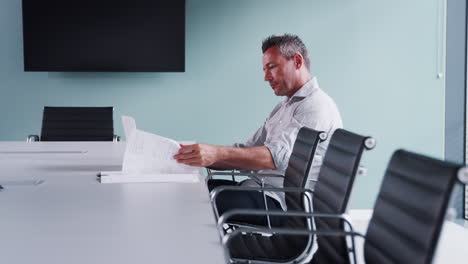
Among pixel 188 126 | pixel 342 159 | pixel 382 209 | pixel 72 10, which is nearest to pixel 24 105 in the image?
pixel 72 10

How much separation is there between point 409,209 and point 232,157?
132cm

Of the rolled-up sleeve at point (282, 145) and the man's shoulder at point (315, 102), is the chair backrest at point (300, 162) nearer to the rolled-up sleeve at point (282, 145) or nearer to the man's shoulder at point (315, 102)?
the rolled-up sleeve at point (282, 145)

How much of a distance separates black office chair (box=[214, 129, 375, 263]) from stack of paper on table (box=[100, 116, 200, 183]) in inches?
14.2

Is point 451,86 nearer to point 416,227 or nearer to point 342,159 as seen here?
point 342,159

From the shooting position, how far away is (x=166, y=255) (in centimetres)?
120

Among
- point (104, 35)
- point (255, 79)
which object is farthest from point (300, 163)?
point (104, 35)

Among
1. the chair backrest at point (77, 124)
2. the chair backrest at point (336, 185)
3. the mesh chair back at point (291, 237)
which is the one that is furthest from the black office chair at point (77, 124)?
the chair backrest at point (336, 185)

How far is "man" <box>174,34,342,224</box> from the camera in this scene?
256 cm

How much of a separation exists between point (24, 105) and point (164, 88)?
4.25 feet

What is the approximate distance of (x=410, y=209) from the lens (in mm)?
1344

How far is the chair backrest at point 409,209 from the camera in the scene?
121 cm

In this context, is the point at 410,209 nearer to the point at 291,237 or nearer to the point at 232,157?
the point at 291,237

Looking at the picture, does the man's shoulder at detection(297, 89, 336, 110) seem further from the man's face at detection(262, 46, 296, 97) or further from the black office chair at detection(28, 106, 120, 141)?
the black office chair at detection(28, 106, 120, 141)

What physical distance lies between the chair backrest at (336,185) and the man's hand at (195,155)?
482mm
